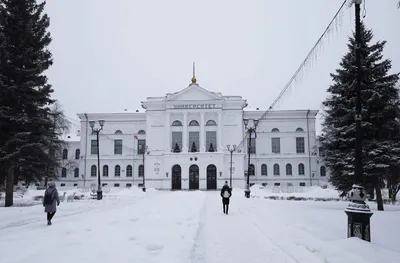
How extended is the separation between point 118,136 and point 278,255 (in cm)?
5287

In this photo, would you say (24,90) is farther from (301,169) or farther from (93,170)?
(301,169)

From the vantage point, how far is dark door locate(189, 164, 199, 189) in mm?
51469

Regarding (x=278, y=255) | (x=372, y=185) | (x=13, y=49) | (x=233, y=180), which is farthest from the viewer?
(x=233, y=180)

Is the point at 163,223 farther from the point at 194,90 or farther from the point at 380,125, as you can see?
the point at 194,90

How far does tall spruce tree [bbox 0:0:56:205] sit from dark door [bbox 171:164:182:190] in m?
30.6

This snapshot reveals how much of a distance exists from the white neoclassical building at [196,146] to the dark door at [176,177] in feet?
0.49

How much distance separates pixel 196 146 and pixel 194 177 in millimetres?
4920

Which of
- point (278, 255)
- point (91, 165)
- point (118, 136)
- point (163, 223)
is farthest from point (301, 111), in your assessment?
point (278, 255)

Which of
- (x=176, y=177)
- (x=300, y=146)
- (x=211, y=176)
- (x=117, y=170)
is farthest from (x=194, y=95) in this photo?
(x=300, y=146)

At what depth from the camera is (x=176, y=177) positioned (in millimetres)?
51875

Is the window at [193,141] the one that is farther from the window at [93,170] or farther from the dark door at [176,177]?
the window at [93,170]

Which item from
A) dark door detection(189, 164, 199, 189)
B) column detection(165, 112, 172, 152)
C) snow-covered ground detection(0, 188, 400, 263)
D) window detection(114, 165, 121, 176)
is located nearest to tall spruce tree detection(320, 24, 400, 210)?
snow-covered ground detection(0, 188, 400, 263)

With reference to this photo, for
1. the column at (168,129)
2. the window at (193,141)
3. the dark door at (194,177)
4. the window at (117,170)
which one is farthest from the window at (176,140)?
the window at (117,170)

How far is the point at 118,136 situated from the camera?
58062mm
